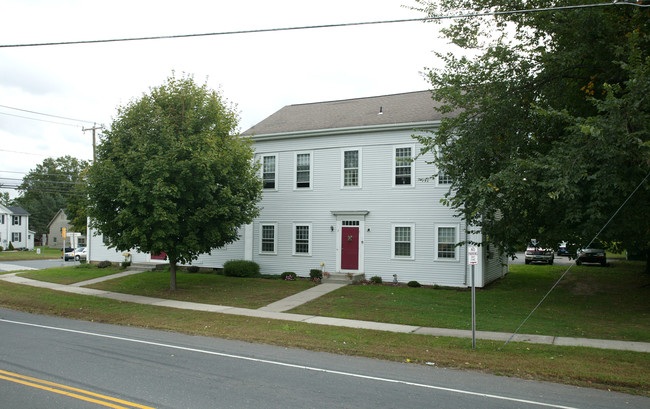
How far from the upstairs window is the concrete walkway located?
5249mm

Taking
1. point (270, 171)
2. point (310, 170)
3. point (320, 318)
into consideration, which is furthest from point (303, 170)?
point (320, 318)

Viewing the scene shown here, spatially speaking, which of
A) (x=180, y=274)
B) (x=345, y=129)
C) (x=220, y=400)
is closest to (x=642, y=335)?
(x=220, y=400)

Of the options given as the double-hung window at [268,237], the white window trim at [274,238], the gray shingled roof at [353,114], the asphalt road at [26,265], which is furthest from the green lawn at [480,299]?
the asphalt road at [26,265]

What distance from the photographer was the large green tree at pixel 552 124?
10930 mm

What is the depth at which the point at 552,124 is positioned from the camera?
47.1 ft

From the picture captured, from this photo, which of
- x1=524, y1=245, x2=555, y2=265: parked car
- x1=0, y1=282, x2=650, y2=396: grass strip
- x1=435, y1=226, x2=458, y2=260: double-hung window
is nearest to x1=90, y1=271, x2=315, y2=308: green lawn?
x1=0, y1=282, x2=650, y2=396: grass strip

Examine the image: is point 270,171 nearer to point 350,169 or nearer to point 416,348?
point 350,169

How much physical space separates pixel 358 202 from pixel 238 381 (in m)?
14.4

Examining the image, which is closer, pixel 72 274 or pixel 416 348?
pixel 416 348

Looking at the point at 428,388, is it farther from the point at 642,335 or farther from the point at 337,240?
the point at 337,240

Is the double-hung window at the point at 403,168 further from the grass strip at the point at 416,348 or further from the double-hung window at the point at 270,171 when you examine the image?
the grass strip at the point at 416,348

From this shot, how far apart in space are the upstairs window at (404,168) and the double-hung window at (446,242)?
2447 millimetres

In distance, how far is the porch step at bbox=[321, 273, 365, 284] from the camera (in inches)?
783

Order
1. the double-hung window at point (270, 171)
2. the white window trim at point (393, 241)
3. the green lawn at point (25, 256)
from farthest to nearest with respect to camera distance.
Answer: the green lawn at point (25, 256), the double-hung window at point (270, 171), the white window trim at point (393, 241)
